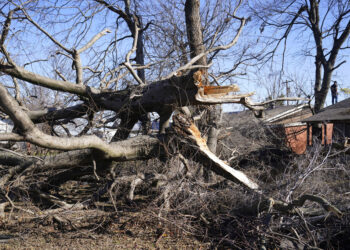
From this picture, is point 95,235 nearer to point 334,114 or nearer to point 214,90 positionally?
point 214,90

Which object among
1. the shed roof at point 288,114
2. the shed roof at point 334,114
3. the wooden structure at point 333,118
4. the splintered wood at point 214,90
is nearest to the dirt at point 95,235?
the splintered wood at point 214,90

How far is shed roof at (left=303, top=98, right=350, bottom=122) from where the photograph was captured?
15969 millimetres

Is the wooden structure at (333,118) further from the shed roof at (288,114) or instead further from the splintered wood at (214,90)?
A: the splintered wood at (214,90)

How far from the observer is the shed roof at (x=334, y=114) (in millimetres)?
15969

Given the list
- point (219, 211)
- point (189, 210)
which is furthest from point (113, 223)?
point (219, 211)

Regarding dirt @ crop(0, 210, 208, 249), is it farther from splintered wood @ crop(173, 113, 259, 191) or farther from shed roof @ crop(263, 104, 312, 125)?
shed roof @ crop(263, 104, 312, 125)

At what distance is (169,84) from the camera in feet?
20.5

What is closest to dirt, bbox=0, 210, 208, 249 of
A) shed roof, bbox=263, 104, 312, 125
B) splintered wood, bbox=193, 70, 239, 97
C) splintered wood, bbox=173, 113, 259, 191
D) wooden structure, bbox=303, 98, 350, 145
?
splintered wood, bbox=173, 113, 259, 191

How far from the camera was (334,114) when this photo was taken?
17.0m

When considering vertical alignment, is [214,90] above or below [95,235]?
above

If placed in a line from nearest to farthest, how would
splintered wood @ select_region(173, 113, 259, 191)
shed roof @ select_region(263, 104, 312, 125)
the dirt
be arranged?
the dirt < splintered wood @ select_region(173, 113, 259, 191) < shed roof @ select_region(263, 104, 312, 125)

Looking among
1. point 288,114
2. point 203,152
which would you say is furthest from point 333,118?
point 203,152

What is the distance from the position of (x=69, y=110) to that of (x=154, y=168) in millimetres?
2418

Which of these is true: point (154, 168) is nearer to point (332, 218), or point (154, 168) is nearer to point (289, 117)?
point (332, 218)
